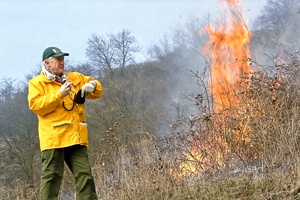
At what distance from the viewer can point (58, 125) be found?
4.14m

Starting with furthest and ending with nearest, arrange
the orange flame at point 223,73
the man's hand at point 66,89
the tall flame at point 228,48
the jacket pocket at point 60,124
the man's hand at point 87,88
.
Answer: the tall flame at point 228,48, the orange flame at point 223,73, the man's hand at point 87,88, the jacket pocket at point 60,124, the man's hand at point 66,89

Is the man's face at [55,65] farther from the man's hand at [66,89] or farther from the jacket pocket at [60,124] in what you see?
the jacket pocket at [60,124]

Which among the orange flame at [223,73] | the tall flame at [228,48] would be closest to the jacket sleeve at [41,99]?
the orange flame at [223,73]

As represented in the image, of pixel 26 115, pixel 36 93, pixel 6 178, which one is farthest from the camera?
pixel 26 115

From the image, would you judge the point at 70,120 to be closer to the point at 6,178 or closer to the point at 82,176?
the point at 82,176

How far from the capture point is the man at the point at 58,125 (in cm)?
411

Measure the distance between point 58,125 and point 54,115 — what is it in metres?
0.13

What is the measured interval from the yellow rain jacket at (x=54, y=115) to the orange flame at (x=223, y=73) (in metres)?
1.79

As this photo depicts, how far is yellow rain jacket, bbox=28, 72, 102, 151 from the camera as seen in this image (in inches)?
161

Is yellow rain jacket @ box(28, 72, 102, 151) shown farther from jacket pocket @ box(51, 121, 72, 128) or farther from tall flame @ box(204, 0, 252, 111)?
tall flame @ box(204, 0, 252, 111)

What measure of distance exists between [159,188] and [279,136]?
1.64 meters

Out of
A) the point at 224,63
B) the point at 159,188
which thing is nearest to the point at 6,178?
the point at 224,63

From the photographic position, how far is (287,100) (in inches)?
224

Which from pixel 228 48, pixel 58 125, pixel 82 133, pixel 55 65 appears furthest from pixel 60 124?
pixel 228 48
